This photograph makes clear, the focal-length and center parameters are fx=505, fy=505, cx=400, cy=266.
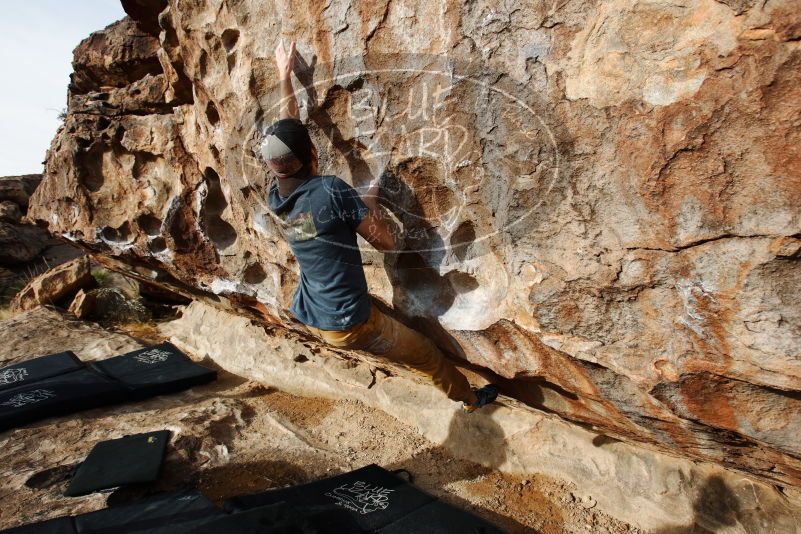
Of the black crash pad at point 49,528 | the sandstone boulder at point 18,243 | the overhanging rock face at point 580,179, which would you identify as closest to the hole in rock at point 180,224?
the overhanging rock face at point 580,179

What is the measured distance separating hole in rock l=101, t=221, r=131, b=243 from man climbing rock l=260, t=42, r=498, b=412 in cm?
241

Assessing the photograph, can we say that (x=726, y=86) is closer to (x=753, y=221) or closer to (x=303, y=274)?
(x=753, y=221)

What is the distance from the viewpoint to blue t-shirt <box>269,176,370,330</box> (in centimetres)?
201

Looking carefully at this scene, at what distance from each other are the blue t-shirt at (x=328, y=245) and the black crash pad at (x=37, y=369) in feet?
8.57

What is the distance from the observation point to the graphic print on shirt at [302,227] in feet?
6.77

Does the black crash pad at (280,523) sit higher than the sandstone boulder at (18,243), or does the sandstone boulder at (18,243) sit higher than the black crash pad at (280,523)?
the sandstone boulder at (18,243)

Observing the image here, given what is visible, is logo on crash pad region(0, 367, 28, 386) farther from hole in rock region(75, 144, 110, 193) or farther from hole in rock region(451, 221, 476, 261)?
hole in rock region(451, 221, 476, 261)

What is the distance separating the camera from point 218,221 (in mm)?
3477

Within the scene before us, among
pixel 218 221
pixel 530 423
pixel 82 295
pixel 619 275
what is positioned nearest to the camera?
pixel 619 275

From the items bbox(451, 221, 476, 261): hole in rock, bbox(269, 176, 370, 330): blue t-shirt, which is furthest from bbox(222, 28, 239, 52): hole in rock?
bbox(451, 221, 476, 261): hole in rock

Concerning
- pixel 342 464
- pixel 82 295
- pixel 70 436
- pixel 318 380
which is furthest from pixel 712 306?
pixel 82 295

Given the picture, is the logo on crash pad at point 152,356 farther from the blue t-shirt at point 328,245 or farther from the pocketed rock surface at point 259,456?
the blue t-shirt at point 328,245

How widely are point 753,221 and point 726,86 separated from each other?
14.6 inches

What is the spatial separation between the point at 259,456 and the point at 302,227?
1.56m
